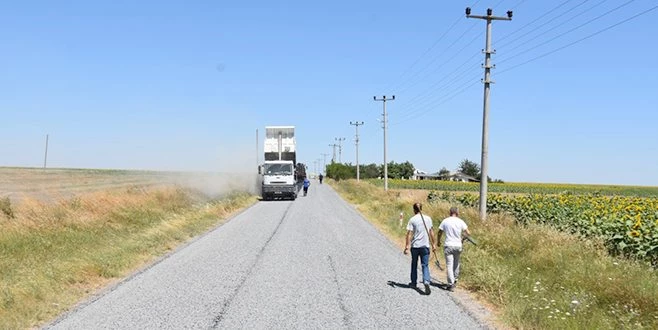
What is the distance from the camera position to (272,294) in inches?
364

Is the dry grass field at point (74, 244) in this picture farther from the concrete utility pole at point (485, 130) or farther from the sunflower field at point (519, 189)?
the sunflower field at point (519, 189)

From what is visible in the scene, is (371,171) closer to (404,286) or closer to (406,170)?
(406,170)

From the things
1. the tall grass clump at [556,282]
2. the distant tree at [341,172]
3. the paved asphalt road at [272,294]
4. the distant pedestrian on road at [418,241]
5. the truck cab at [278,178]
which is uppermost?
the distant tree at [341,172]

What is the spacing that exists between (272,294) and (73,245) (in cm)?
674

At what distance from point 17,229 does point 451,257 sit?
36.0ft

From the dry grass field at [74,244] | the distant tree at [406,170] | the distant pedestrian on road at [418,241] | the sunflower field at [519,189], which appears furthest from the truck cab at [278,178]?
the distant tree at [406,170]

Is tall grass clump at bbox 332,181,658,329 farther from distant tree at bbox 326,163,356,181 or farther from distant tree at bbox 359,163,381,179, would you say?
distant tree at bbox 359,163,381,179

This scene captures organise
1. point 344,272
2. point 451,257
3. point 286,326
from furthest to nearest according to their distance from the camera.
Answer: point 344,272 < point 451,257 < point 286,326

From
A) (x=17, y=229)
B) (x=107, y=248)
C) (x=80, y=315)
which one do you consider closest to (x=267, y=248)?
(x=107, y=248)

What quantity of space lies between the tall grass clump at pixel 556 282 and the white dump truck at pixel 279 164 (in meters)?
26.3

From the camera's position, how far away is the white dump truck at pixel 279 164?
4062cm

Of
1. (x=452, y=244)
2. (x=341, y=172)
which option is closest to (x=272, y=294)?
(x=452, y=244)

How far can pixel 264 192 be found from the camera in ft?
135

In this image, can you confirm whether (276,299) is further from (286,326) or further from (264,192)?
(264,192)
